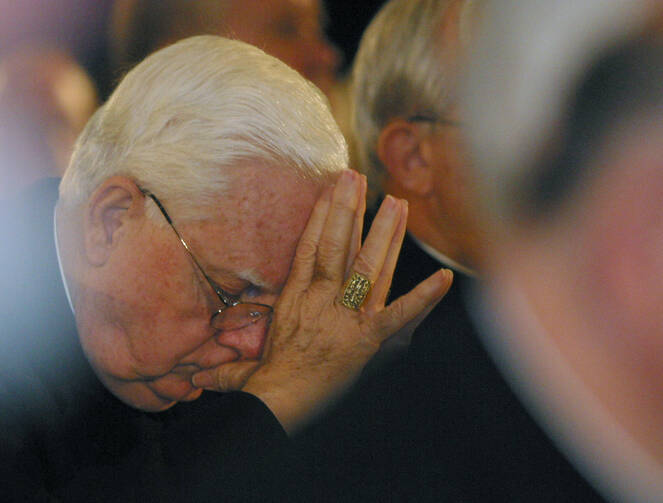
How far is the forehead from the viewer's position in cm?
128

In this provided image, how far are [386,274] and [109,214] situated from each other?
1.74 feet

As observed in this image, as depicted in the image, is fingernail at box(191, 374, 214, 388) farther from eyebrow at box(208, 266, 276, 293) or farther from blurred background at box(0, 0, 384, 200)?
blurred background at box(0, 0, 384, 200)

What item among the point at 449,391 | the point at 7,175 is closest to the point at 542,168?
the point at 449,391

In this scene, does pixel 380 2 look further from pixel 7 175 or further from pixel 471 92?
pixel 471 92

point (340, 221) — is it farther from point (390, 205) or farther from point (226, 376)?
point (226, 376)

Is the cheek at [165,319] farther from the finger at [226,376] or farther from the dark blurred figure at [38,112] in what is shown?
the dark blurred figure at [38,112]

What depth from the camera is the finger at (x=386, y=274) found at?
1.35 meters

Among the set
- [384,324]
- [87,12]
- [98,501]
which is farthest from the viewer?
[87,12]

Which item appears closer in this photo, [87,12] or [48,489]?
[48,489]

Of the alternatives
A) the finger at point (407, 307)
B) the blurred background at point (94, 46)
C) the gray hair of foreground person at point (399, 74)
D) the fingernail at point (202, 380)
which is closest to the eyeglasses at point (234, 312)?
the fingernail at point (202, 380)

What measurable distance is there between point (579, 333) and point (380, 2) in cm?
252

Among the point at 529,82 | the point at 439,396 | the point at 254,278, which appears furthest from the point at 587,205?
the point at 254,278

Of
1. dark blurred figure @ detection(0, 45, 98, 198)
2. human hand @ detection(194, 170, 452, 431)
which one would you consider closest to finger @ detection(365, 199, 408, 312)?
human hand @ detection(194, 170, 452, 431)

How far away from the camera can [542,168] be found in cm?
47
